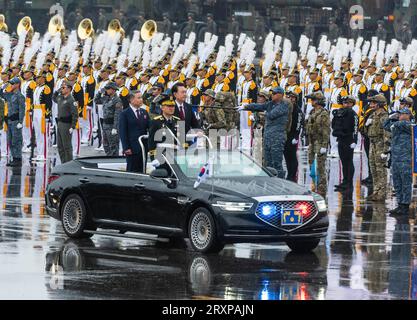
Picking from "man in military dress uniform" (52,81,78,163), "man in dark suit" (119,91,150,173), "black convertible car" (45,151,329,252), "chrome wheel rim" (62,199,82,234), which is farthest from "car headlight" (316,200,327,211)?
"man in military dress uniform" (52,81,78,163)

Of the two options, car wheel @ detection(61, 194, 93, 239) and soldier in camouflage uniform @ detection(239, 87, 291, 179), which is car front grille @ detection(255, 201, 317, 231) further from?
soldier in camouflage uniform @ detection(239, 87, 291, 179)

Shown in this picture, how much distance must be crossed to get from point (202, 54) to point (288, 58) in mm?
2563

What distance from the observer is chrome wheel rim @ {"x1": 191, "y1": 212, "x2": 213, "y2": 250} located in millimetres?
16391

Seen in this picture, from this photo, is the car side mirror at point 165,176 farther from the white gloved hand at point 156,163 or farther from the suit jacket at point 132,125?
the suit jacket at point 132,125

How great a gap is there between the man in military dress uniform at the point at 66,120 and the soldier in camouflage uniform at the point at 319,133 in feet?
17.4

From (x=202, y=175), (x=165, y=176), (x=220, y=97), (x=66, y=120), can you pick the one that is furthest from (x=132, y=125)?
(x=220, y=97)

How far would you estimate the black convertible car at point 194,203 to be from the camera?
53.3ft

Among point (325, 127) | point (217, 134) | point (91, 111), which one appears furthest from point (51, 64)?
point (325, 127)

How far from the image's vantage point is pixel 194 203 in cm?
1648

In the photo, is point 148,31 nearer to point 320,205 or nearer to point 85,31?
point 85,31

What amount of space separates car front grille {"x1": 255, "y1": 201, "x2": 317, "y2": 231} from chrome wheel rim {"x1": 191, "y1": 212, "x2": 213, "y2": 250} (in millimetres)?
563

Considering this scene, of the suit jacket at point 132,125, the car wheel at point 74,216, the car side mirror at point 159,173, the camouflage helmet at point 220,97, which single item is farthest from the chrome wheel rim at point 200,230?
the camouflage helmet at point 220,97

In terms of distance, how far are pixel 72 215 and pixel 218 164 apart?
6.20 feet

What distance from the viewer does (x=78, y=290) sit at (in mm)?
13453
